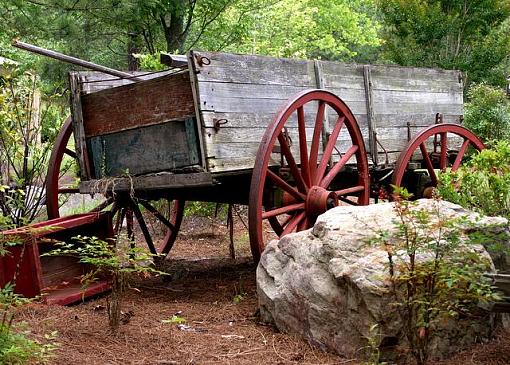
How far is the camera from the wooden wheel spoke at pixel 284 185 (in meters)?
4.82

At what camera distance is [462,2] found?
15.4 metres

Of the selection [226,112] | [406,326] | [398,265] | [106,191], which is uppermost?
[226,112]

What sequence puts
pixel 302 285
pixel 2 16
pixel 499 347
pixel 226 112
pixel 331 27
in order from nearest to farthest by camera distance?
pixel 499 347
pixel 302 285
pixel 226 112
pixel 2 16
pixel 331 27

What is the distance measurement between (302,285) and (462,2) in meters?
13.4

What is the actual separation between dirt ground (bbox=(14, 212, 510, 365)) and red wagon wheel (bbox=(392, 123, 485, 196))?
1.83m

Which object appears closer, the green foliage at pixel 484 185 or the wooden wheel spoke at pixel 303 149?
the green foliage at pixel 484 185

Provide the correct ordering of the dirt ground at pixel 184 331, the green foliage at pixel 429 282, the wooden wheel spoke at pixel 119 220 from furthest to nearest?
the wooden wheel spoke at pixel 119 220, the dirt ground at pixel 184 331, the green foliage at pixel 429 282

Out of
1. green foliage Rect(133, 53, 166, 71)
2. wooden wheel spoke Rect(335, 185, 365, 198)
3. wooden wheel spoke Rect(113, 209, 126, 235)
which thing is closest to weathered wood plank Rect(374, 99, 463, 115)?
wooden wheel spoke Rect(335, 185, 365, 198)

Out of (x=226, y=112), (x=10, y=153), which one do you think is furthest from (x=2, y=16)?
(x=226, y=112)

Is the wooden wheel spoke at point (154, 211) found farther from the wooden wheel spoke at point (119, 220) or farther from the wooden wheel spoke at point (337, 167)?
the wooden wheel spoke at point (337, 167)

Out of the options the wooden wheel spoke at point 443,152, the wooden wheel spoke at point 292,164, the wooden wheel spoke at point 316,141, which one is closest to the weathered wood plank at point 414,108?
the wooden wheel spoke at point 443,152

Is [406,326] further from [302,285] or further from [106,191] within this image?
[106,191]

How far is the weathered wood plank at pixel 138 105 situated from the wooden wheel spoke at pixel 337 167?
128 cm

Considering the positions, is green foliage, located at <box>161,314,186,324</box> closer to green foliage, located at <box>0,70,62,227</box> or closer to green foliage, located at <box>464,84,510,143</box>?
green foliage, located at <box>0,70,62,227</box>
